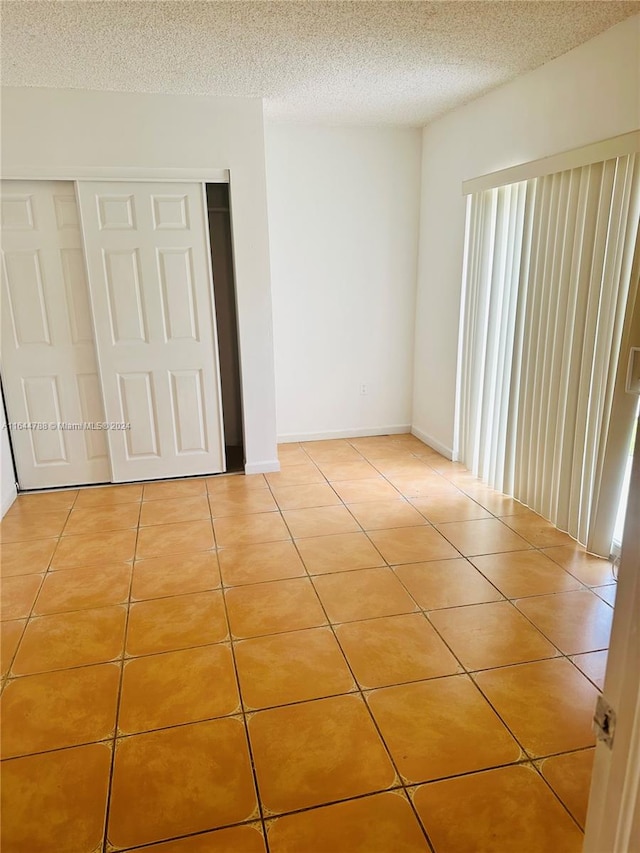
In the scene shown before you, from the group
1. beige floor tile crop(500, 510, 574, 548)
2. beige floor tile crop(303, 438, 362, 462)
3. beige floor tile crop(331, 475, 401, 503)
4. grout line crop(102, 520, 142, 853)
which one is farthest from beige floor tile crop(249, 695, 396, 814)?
beige floor tile crop(303, 438, 362, 462)

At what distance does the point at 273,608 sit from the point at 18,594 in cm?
127

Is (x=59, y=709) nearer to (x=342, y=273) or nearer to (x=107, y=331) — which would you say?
(x=107, y=331)

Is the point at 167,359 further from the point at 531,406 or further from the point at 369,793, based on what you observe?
the point at 369,793

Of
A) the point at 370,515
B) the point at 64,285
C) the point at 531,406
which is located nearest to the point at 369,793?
the point at 370,515

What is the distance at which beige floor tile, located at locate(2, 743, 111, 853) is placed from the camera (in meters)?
1.58

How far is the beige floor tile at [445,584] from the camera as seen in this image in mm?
2676

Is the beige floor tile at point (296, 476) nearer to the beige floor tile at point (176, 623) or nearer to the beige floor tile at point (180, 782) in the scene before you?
the beige floor tile at point (176, 623)

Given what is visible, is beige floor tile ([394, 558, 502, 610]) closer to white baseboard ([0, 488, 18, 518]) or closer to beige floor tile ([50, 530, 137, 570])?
beige floor tile ([50, 530, 137, 570])

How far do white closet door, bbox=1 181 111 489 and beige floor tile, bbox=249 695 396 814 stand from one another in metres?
2.70

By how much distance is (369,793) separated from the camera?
1.71 metres

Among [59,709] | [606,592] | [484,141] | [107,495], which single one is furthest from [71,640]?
[484,141]

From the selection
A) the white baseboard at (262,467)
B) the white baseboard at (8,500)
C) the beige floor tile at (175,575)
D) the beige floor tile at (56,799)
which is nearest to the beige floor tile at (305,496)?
the white baseboard at (262,467)

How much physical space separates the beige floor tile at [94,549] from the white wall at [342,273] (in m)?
2.02

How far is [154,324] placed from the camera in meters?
3.93
